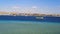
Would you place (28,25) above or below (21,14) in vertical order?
below

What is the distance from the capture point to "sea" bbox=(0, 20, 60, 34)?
2258 millimetres

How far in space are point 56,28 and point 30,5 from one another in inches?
25.6

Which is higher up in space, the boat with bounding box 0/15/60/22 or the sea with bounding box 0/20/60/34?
the boat with bounding box 0/15/60/22

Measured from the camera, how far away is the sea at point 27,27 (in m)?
2.26

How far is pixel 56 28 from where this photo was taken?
2299 millimetres

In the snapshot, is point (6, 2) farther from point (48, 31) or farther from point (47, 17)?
point (48, 31)

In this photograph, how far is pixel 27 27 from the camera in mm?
2297

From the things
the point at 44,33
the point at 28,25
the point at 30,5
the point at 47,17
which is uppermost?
the point at 30,5

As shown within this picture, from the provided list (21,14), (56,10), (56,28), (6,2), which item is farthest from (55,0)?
(6,2)

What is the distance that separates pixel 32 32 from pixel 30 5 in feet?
1.65

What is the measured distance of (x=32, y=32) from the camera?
7.50 ft

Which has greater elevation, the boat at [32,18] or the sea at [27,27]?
the boat at [32,18]

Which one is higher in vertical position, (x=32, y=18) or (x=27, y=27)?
(x=32, y=18)

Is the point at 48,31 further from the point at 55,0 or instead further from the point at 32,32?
the point at 55,0
